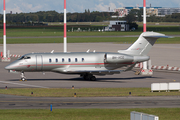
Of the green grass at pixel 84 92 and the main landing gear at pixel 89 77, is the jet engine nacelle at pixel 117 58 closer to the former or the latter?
the main landing gear at pixel 89 77

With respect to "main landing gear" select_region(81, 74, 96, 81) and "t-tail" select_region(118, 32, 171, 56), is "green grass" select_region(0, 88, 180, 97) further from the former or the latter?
"t-tail" select_region(118, 32, 171, 56)

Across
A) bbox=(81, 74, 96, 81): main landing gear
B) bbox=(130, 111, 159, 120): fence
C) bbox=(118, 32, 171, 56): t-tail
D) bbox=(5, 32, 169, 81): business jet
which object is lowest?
bbox=(81, 74, 96, 81): main landing gear

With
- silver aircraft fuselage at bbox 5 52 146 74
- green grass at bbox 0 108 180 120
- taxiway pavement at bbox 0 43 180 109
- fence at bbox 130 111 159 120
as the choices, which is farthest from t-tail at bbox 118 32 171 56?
fence at bbox 130 111 159 120

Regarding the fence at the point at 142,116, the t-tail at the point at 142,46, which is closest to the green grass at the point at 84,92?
the t-tail at the point at 142,46

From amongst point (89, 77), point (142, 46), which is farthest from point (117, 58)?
point (89, 77)

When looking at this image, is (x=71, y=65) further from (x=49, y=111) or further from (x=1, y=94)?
(x=49, y=111)

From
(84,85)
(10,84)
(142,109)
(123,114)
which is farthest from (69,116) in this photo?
(10,84)

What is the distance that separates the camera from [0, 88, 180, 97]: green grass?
29.2 metres

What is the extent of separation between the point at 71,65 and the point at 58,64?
145 centimetres

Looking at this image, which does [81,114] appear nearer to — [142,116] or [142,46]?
[142,116]

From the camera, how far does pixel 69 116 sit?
71.0ft

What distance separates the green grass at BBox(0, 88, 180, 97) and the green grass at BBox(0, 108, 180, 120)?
5704 mm

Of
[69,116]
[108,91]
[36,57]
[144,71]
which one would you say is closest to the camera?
[69,116]

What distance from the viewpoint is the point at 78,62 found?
127 ft
